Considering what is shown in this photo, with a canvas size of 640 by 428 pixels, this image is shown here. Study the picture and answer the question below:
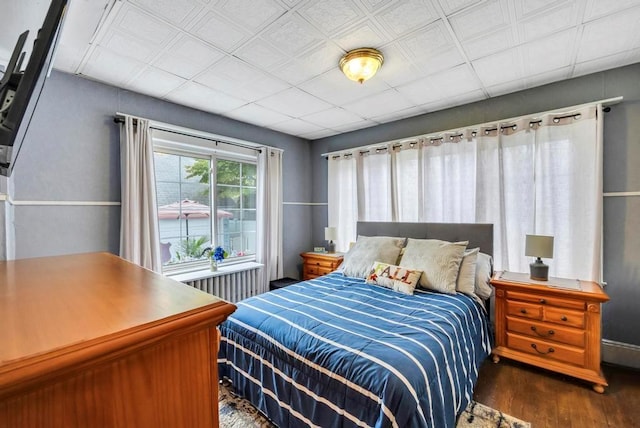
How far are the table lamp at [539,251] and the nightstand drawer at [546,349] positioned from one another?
509 mm

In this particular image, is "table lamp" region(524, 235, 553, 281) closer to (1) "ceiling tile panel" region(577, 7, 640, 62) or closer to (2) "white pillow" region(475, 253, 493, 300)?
(2) "white pillow" region(475, 253, 493, 300)

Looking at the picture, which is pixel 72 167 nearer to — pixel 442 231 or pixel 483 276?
pixel 442 231

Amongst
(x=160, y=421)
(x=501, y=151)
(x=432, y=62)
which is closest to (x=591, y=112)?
(x=501, y=151)

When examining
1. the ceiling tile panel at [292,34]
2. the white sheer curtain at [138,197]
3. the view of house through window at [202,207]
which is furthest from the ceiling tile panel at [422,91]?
the white sheer curtain at [138,197]

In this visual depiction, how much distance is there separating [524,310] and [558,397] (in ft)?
1.96

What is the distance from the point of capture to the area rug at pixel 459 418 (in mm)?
1744

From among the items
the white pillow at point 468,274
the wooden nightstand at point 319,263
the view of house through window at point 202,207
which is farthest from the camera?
the wooden nightstand at point 319,263

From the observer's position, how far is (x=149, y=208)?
8.77ft

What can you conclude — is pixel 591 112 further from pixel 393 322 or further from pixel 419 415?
pixel 419 415

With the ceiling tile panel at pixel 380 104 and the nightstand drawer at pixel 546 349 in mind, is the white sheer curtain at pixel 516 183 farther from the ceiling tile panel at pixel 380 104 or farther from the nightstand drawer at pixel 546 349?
the nightstand drawer at pixel 546 349

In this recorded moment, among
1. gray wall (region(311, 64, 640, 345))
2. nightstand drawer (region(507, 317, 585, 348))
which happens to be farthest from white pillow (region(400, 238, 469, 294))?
gray wall (region(311, 64, 640, 345))

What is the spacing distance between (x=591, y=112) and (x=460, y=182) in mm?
1141

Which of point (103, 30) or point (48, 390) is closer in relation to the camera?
point (48, 390)

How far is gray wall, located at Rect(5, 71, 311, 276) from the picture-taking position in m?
2.16
